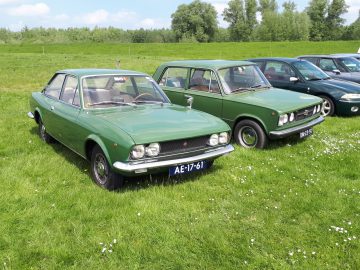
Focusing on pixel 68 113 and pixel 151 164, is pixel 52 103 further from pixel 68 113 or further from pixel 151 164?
pixel 151 164

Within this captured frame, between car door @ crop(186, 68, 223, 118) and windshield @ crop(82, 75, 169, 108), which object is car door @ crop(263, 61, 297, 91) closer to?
car door @ crop(186, 68, 223, 118)

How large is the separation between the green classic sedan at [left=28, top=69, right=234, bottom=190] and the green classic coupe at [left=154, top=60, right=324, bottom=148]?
1.02 meters

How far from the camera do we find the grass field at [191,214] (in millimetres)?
3543

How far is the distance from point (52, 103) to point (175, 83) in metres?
2.80

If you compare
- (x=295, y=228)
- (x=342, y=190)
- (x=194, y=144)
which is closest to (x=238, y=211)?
(x=295, y=228)

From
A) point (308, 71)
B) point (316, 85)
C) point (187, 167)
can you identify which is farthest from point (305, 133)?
point (308, 71)

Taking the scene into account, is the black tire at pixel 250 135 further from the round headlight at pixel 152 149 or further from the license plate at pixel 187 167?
the round headlight at pixel 152 149

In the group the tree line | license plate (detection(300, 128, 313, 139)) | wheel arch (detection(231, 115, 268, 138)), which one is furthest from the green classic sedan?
the tree line

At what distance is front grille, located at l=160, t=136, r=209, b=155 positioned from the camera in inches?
183

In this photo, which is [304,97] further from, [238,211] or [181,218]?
[181,218]

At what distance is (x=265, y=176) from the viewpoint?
5539mm

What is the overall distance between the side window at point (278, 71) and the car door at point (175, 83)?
312cm

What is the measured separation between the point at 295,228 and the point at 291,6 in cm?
10125

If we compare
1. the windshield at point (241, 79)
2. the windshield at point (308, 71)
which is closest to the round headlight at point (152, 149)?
the windshield at point (241, 79)
